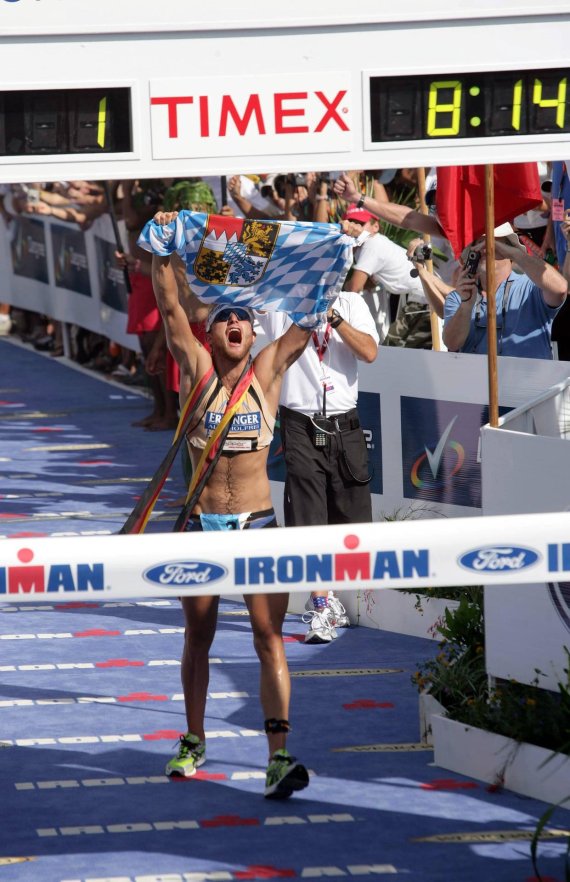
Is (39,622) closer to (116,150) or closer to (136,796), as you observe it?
(136,796)

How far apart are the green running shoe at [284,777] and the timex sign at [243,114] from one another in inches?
101

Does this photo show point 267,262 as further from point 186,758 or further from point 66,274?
point 66,274

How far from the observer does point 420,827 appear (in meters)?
6.80

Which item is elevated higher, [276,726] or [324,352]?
[324,352]

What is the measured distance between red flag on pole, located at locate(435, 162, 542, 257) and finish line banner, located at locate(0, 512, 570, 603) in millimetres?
4149

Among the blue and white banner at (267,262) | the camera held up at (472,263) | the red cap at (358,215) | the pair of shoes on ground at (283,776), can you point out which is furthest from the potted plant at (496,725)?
the red cap at (358,215)

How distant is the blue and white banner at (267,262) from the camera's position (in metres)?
7.71

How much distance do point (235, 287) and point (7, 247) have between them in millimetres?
17902

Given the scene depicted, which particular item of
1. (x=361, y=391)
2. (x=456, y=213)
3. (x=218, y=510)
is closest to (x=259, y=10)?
(x=218, y=510)

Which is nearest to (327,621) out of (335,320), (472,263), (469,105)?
(335,320)

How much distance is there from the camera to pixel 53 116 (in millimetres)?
6809

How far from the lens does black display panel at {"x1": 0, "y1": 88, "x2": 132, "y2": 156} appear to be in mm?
6797

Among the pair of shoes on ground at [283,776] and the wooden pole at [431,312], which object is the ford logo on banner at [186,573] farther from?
the wooden pole at [431,312]

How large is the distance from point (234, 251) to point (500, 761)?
2.65 metres
